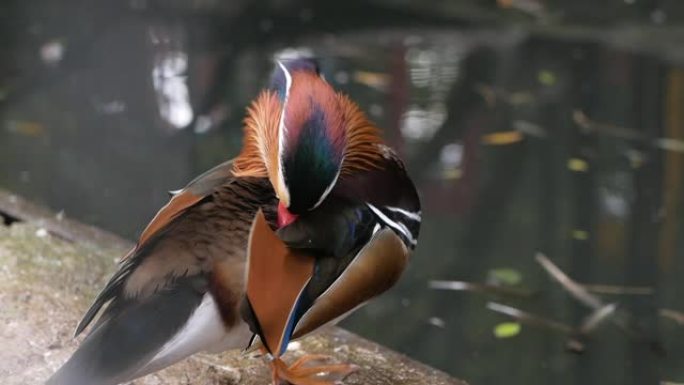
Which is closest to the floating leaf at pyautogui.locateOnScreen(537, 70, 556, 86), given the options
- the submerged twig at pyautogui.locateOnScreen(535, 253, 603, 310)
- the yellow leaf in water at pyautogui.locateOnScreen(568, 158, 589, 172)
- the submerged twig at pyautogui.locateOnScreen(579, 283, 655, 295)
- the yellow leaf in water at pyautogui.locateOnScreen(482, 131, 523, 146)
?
the yellow leaf in water at pyautogui.locateOnScreen(482, 131, 523, 146)

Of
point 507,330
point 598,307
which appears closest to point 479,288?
point 507,330

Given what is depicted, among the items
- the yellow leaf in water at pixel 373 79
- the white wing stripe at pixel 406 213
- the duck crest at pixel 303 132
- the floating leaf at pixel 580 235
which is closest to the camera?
the duck crest at pixel 303 132

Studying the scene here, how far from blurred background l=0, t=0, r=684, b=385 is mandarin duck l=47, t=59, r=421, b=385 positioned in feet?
2.73

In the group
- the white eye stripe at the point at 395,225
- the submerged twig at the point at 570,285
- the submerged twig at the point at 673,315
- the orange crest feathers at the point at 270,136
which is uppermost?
the orange crest feathers at the point at 270,136

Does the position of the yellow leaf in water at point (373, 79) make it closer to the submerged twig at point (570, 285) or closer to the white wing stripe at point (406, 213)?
the submerged twig at point (570, 285)

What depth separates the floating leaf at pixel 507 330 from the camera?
103 inches

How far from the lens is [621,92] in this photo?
4238 millimetres

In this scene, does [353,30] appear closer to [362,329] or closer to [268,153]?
[362,329]

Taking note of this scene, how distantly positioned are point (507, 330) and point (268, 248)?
4.05 ft

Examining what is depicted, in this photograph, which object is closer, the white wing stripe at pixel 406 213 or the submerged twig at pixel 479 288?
the white wing stripe at pixel 406 213

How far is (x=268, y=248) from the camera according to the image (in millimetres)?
1532

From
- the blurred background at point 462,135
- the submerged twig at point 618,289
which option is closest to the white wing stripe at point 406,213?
the blurred background at point 462,135

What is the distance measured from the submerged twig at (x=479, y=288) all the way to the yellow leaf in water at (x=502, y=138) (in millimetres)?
978

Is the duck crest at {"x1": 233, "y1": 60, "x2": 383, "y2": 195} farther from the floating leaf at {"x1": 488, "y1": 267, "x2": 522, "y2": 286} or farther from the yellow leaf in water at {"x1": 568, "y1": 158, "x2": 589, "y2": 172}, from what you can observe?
the yellow leaf in water at {"x1": 568, "y1": 158, "x2": 589, "y2": 172}
